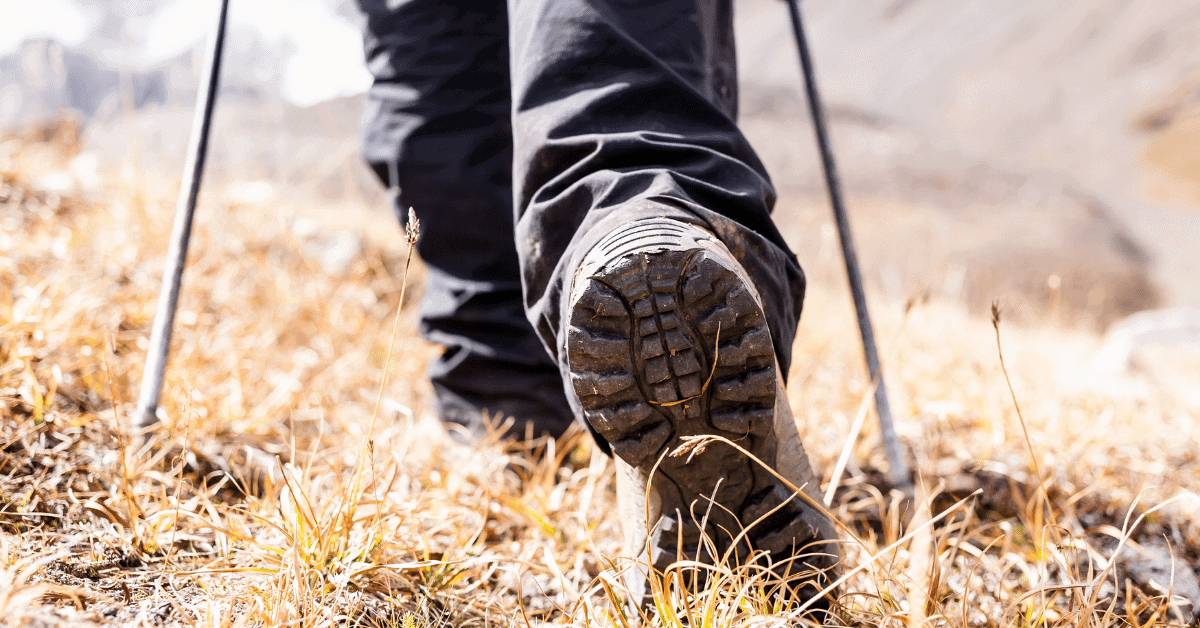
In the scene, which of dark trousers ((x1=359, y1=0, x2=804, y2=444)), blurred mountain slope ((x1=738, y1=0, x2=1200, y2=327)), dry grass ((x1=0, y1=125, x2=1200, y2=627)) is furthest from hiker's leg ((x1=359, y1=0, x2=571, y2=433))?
blurred mountain slope ((x1=738, y1=0, x2=1200, y2=327))

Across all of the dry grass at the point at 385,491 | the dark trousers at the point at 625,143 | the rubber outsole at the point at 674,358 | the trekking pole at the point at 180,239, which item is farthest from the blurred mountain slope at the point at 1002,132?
the trekking pole at the point at 180,239

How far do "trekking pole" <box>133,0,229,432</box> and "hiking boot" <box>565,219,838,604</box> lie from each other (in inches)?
27.8

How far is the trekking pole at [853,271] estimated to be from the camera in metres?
1.01

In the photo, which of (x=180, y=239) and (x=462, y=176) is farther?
(x=462, y=176)

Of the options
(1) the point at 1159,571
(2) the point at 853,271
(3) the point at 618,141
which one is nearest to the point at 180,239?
(3) the point at 618,141

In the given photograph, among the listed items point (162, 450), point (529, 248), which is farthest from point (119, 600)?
point (529, 248)

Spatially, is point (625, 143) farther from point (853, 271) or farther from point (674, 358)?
point (853, 271)

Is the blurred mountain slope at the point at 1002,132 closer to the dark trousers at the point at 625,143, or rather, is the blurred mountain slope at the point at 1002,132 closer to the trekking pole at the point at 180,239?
the dark trousers at the point at 625,143

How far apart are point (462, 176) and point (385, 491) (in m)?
0.62

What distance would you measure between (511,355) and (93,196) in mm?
2322

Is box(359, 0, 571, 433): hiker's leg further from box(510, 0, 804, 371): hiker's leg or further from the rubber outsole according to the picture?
the rubber outsole

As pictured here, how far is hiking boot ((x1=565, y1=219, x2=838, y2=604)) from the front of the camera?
57 centimetres

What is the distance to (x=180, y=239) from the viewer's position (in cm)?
99

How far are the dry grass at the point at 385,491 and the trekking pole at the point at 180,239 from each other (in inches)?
2.5
